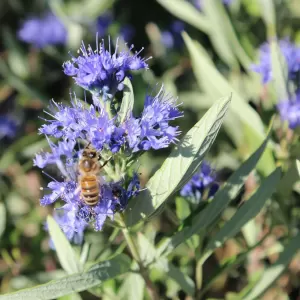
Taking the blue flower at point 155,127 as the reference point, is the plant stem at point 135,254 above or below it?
below

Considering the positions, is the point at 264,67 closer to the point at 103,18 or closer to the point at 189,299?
the point at 189,299

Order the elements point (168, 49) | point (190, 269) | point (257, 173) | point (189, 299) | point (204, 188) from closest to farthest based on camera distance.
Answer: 1. point (204, 188)
2. point (189, 299)
3. point (257, 173)
4. point (190, 269)
5. point (168, 49)

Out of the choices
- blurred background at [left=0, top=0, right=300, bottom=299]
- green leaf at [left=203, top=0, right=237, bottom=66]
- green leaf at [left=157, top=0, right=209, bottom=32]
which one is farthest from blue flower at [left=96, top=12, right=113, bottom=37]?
green leaf at [left=203, top=0, right=237, bottom=66]

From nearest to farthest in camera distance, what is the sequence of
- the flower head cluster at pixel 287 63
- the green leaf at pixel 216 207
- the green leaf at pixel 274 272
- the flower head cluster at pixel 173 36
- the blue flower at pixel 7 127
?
the green leaf at pixel 216 207, the green leaf at pixel 274 272, the flower head cluster at pixel 287 63, the blue flower at pixel 7 127, the flower head cluster at pixel 173 36

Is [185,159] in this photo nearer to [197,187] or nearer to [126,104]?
[126,104]

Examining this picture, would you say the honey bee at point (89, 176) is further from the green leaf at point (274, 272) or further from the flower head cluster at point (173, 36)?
the flower head cluster at point (173, 36)

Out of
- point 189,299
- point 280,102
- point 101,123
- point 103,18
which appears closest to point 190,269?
point 189,299

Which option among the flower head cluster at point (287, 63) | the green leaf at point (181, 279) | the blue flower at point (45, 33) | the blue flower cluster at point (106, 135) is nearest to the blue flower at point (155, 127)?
the blue flower cluster at point (106, 135)
